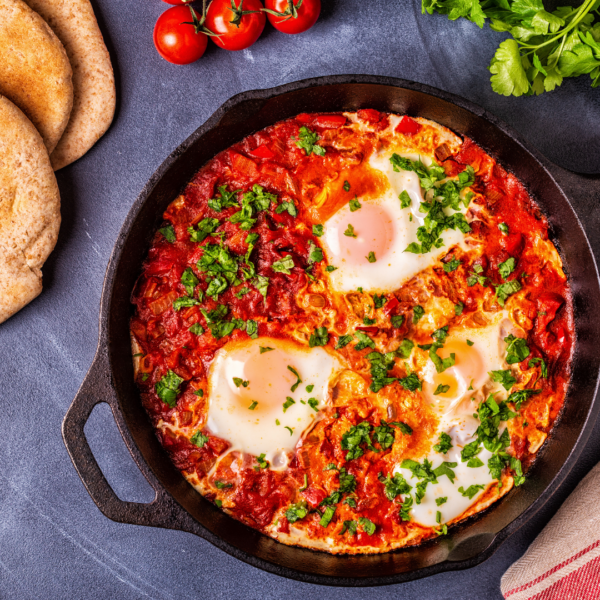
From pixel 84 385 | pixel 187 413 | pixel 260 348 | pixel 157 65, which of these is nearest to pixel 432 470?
pixel 260 348

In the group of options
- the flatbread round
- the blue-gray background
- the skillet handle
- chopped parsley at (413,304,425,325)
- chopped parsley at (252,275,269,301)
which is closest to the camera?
the skillet handle

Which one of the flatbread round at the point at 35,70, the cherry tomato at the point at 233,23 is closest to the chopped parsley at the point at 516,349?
the cherry tomato at the point at 233,23

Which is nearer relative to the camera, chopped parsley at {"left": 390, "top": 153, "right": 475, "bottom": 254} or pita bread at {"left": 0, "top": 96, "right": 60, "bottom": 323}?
pita bread at {"left": 0, "top": 96, "right": 60, "bottom": 323}

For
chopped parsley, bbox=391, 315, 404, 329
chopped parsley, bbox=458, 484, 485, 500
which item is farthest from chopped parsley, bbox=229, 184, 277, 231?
chopped parsley, bbox=458, 484, 485, 500

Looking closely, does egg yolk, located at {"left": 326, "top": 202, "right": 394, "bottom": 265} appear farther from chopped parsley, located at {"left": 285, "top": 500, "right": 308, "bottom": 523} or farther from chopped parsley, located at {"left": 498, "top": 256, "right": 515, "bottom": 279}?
chopped parsley, located at {"left": 285, "top": 500, "right": 308, "bottom": 523}

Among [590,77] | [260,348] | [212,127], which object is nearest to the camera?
[212,127]

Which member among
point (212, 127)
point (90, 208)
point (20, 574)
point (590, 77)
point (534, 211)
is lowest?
point (20, 574)

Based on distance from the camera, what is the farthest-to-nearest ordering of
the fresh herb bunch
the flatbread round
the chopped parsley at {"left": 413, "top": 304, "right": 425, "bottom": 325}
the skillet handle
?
1. the chopped parsley at {"left": 413, "top": 304, "right": 425, "bottom": 325}
2. the flatbread round
3. the fresh herb bunch
4. the skillet handle

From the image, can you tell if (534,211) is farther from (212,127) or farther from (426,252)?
(212,127)
